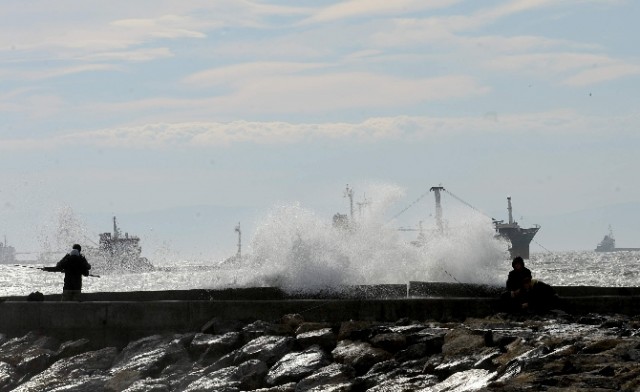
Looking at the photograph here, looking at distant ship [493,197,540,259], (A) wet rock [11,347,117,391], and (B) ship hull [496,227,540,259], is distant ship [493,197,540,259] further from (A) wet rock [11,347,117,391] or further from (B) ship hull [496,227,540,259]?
(A) wet rock [11,347,117,391]

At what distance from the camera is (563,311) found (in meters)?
10.0

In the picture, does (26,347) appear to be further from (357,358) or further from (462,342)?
(462,342)

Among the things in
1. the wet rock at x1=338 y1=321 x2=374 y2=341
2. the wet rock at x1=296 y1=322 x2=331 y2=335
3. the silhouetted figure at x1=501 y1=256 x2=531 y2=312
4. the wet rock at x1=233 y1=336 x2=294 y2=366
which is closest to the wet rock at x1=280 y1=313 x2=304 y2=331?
the wet rock at x1=296 y1=322 x2=331 y2=335

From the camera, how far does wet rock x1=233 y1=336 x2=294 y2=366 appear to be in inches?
381

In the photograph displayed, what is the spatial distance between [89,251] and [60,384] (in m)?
135

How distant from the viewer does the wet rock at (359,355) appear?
8.98 m

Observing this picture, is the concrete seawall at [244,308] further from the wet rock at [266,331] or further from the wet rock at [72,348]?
the wet rock at [266,331]

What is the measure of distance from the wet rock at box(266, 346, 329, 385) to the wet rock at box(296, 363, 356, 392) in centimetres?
19

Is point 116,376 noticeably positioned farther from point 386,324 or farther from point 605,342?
point 605,342

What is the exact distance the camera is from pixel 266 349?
976 cm

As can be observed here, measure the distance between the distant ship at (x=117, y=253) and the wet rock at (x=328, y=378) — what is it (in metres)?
132

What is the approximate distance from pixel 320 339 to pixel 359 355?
0.69 m

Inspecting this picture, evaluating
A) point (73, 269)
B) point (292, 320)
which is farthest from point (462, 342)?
point (73, 269)

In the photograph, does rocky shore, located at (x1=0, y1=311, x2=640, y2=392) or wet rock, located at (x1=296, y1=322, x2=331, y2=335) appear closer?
rocky shore, located at (x1=0, y1=311, x2=640, y2=392)
